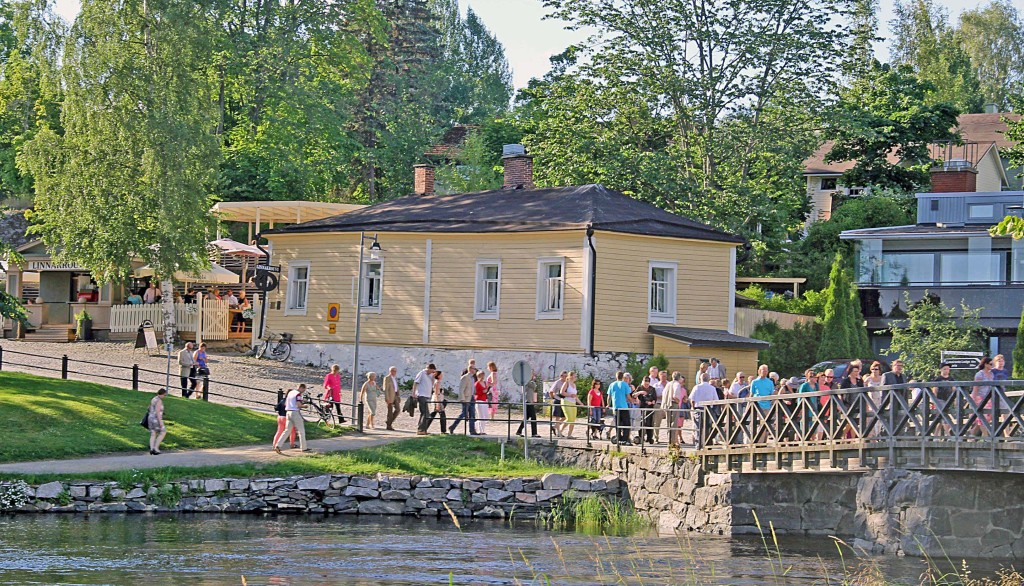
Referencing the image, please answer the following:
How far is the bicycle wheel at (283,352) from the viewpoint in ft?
132

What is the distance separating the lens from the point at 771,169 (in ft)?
147

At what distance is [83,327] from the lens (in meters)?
44.0

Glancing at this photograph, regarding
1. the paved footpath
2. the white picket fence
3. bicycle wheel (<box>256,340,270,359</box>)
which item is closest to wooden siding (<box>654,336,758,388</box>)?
the paved footpath

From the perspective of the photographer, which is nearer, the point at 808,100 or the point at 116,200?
the point at 116,200

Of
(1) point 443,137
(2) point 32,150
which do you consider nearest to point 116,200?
(2) point 32,150

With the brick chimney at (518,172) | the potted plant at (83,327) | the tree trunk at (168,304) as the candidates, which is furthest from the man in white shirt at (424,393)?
the potted plant at (83,327)

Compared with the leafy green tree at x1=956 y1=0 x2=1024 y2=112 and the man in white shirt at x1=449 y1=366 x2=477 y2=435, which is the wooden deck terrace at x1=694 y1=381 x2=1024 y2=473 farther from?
the leafy green tree at x1=956 y1=0 x2=1024 y2=112

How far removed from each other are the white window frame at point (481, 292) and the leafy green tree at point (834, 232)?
16.0 metres

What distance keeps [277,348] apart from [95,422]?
11396mm

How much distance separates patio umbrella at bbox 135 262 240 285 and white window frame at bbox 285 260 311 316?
9.36 ft

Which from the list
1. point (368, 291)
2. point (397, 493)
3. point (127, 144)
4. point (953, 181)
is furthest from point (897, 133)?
point (397, 493)

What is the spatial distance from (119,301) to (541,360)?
54.2ft

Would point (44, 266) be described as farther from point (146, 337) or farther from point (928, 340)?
point (928, 340)

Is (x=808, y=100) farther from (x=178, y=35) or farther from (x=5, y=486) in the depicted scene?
(x=5, y=486)
